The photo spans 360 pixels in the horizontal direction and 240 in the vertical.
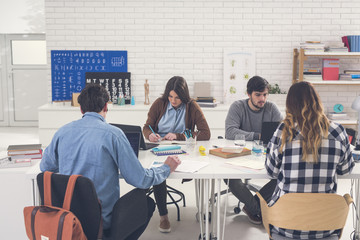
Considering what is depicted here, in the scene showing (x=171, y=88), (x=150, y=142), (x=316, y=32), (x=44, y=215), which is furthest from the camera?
(x=316, y=32)

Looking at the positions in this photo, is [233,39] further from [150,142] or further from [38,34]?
[38,34]

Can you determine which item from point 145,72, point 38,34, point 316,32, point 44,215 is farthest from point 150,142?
point 38,34

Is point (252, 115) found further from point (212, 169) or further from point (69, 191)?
point (69, 191)

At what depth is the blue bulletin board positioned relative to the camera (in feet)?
18.7

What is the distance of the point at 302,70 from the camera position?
5.34m

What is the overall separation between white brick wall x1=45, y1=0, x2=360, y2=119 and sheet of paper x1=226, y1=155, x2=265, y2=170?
10.1 ft

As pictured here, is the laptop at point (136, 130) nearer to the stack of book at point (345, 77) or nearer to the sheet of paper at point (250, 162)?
the sheet of paper at point (250, 162)

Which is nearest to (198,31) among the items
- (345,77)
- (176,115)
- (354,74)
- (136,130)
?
(345,77)

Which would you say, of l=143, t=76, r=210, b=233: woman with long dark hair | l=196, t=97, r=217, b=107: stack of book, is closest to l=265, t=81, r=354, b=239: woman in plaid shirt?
l=143, t=76, r=210, b=233: woman with long dark hair

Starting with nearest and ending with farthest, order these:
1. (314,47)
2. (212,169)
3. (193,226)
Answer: (212,169)
(193,226)
(314,47)

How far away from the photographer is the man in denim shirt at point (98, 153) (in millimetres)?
2135

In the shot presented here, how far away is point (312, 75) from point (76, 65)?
129 inches

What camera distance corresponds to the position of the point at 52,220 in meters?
1.95

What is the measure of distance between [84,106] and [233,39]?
3.85 metres
